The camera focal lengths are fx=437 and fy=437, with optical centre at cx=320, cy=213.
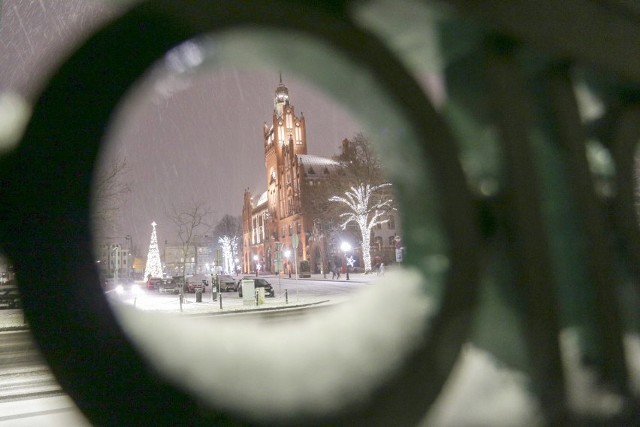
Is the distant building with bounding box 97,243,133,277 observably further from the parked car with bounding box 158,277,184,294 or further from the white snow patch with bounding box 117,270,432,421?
the parked car with bounding box 158,277,184,294

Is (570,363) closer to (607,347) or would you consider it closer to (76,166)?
(607,347)

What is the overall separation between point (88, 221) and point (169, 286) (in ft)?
109

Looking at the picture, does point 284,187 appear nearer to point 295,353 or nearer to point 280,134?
point 280,134

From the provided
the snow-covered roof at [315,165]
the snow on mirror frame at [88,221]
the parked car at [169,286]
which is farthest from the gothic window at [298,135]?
the snow on mirror frame at [88,221]

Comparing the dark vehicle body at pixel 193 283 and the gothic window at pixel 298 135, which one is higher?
the gothic window at pixel 298 135

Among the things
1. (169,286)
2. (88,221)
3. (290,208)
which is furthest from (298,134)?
(88,221)

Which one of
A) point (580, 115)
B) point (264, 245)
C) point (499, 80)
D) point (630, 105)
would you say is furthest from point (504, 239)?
point (264, 245)

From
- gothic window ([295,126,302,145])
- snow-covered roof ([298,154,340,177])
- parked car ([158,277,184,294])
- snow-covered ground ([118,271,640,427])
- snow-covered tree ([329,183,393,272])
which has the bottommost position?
parked car ([158,277,184,294])

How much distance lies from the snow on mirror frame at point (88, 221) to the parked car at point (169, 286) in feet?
104

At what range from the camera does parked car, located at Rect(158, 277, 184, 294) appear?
31719 mm

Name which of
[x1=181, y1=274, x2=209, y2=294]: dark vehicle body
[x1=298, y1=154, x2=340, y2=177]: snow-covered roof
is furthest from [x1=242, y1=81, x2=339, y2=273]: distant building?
[x1=181, y1=274, x2=209, y2=294]: dark vehicle body

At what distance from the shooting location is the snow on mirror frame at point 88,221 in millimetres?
1071

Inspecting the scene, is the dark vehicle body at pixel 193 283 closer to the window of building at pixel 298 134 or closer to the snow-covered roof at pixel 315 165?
the snow-covered roof at pixel 315 165

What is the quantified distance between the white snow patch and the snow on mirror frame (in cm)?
5
